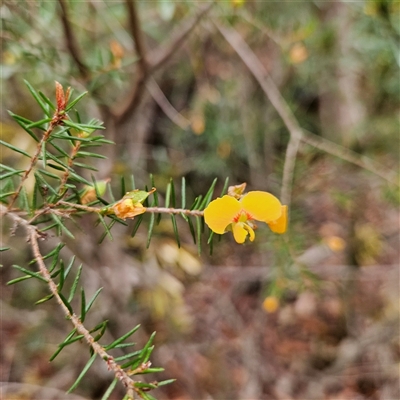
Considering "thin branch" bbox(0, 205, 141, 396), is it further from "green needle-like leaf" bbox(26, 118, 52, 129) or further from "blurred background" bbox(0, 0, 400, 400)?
"blurred background" bbox(0, 0, 400, 400)

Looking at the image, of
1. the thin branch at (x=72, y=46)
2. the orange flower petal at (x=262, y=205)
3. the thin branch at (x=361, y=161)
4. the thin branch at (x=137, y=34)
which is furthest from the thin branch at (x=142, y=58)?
the orange flower petal at (x=262, y=205)

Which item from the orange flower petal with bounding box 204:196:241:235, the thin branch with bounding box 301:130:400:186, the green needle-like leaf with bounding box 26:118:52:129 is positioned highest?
the thin branch with bounding box 301:130:400:186

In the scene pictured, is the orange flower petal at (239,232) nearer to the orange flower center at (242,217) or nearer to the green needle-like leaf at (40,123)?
the orange flower center at (242,217)

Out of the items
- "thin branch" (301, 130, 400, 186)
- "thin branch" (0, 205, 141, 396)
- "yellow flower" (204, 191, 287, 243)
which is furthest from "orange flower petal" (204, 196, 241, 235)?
"thin branch" (301, 130, 400, 186)

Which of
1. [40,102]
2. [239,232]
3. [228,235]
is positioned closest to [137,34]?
[40,102]

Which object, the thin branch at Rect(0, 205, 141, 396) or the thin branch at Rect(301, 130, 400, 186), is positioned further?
the thin branch at Rect(301, 130, 400, 186)

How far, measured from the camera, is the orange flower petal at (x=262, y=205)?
0.43 m

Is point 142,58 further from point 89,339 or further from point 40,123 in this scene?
point 89,339

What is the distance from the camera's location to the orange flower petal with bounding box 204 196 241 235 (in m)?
0.41

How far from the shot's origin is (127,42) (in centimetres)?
125

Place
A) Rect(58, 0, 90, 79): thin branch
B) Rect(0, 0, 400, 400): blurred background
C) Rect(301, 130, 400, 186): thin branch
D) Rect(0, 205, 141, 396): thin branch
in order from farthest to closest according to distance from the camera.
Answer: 1. Rect(0, 0, 400, 400): blurred background
2. Rect(301, 130, 400, 186): thin branch
3. Rect(58, 0, 90, 79): thin branch
4. Rect(0, 205, 141, 396): thin branch

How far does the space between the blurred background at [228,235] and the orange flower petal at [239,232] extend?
23.0 inches

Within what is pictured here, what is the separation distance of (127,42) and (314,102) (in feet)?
4.78

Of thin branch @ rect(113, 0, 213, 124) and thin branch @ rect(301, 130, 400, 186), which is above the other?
thin branch @ rect(113, 0, 213, 124)
